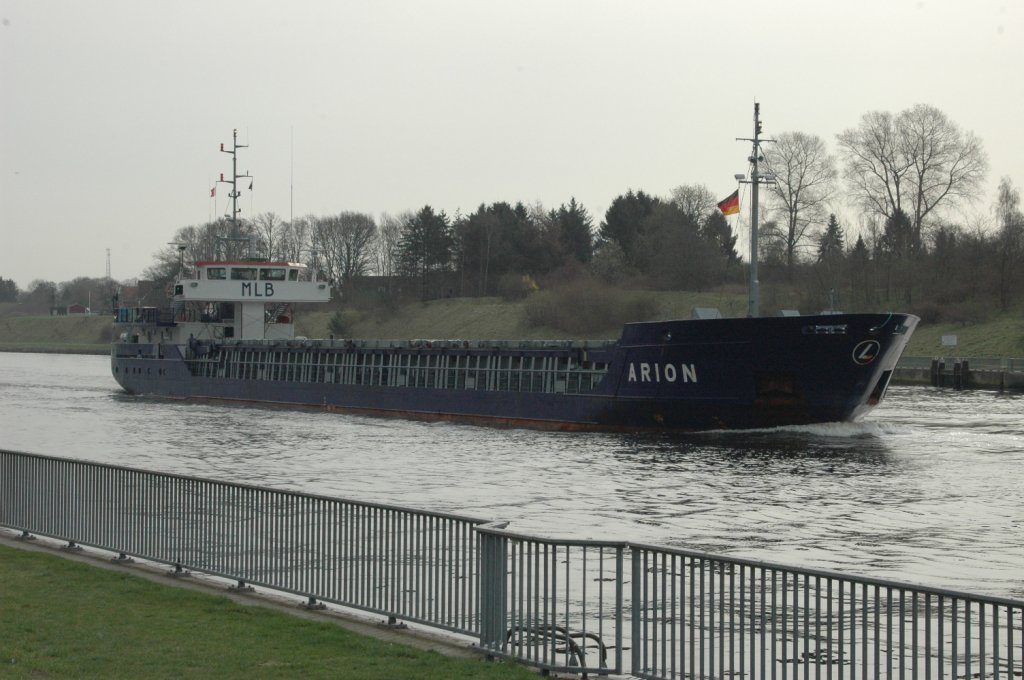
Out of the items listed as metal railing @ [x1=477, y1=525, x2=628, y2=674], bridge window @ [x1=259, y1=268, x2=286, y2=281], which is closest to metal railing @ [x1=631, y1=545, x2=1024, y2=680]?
metal railing @ [x1=477, y1=525, x2=628, y2=674]

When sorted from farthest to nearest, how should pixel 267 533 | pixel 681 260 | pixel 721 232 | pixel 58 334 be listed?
pixel 58 334 < pixel 721 232 < pixel 681 260 < pixel 267 533

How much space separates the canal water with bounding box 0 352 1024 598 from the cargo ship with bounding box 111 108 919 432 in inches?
42.6

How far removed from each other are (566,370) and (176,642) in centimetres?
3161

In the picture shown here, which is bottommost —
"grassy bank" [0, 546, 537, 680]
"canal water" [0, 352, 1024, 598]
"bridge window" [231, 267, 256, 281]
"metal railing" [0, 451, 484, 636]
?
"canal water" [0, 352, 1024, 598]

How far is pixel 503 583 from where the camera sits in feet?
31.9

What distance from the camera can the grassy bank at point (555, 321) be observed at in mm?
74062

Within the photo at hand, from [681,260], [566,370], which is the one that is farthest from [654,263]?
[566,370]

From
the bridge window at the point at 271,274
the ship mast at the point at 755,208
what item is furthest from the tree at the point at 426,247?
the ship mast at the point at 755,208

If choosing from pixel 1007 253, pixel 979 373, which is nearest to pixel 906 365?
pixel 979 373

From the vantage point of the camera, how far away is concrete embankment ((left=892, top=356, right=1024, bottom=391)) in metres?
60.4

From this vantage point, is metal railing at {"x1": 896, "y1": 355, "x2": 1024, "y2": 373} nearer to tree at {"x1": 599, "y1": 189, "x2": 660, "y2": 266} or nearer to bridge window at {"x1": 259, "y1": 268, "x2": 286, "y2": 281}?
bridge window at {"x1": 259, "y1": 268, "x2": 286, "y2": 281}

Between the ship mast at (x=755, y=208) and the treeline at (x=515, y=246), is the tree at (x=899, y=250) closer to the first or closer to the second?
the treeline at (x=515, y=246)

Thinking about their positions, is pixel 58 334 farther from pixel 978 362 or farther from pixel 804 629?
pixel 804 629

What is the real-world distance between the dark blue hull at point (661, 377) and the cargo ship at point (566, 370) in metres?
0.04
